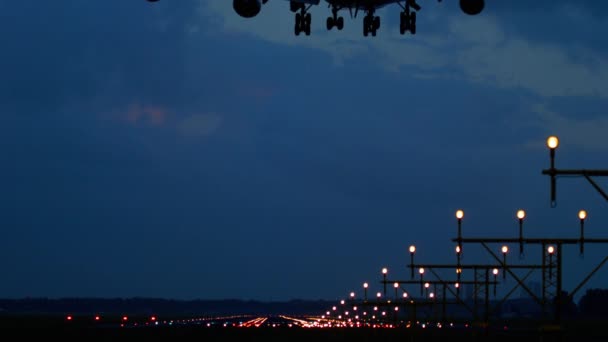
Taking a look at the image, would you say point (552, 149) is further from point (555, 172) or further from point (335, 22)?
point (335, 22)

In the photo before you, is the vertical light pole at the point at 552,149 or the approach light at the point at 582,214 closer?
the vertical light pole at the point at 552,149

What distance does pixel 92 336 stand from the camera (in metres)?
99.1

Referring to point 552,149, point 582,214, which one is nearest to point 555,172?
point 552,149

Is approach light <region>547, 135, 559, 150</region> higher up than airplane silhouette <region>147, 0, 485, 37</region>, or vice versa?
airplane silhouette <region>147, 0, 485, 37</region>

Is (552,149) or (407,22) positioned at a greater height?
(407,22)

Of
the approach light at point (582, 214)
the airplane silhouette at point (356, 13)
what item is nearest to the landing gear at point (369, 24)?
the airplane silhouette at point (356, 13)

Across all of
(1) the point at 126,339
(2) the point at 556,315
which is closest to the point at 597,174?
(2) the point at 556,315

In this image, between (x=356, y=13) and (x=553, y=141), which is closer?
(x=553, y=141)

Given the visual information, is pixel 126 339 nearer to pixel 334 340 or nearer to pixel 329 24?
pixel 334 340

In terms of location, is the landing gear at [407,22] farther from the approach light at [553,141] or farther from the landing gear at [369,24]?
the approach light at [553,141]

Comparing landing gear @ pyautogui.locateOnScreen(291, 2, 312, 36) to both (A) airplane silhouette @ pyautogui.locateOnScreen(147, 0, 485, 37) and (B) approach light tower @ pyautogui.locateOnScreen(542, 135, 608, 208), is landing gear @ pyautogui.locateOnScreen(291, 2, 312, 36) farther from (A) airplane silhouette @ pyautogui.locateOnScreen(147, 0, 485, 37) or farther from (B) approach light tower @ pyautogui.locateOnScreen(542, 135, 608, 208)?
(B) approach light tower @ pyautogui.locateOnScreen(542, 135, 608, 208)

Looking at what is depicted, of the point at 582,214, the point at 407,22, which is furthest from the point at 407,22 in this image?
the point at 582,214

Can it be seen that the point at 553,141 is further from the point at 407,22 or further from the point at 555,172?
the point at 407,22

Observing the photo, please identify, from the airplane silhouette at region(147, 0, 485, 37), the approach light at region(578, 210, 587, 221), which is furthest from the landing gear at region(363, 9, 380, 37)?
the approach light at region(578, 210, 587, 221)
